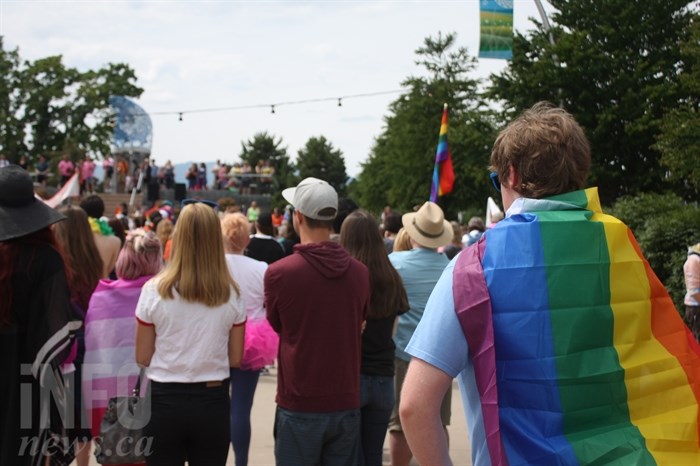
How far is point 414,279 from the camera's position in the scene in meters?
6.41

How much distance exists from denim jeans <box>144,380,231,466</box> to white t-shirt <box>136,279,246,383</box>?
0.06 meters

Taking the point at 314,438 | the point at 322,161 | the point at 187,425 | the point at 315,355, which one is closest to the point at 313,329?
the point at 315,355

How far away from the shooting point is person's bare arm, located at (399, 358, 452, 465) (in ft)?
7.66

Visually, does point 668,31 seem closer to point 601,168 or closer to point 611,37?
point 611,37

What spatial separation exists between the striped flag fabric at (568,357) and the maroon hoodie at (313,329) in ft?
7.00

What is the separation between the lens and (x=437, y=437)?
239 centimetres

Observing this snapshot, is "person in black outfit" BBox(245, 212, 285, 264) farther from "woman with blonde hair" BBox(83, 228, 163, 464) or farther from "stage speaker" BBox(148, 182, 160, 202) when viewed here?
"stage speaker" BBox(148, 182, 160, 202)

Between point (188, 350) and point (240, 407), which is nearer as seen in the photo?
point (188, 350)

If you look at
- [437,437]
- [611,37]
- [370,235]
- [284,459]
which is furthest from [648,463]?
[611,37]

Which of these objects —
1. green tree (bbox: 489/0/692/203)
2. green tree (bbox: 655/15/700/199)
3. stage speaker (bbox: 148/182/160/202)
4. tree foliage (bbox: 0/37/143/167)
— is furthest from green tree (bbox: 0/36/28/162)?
green tree (bbox: 655/15/700/199)

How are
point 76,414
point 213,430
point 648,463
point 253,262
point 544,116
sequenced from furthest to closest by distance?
point 253,262 < point 76,414 < point 213,430 < point 544,116 < point 648,463

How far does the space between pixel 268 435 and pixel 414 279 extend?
2275mm

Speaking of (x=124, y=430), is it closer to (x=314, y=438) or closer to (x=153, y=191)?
(x=314, y=438)

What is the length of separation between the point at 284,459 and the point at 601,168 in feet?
89.9
